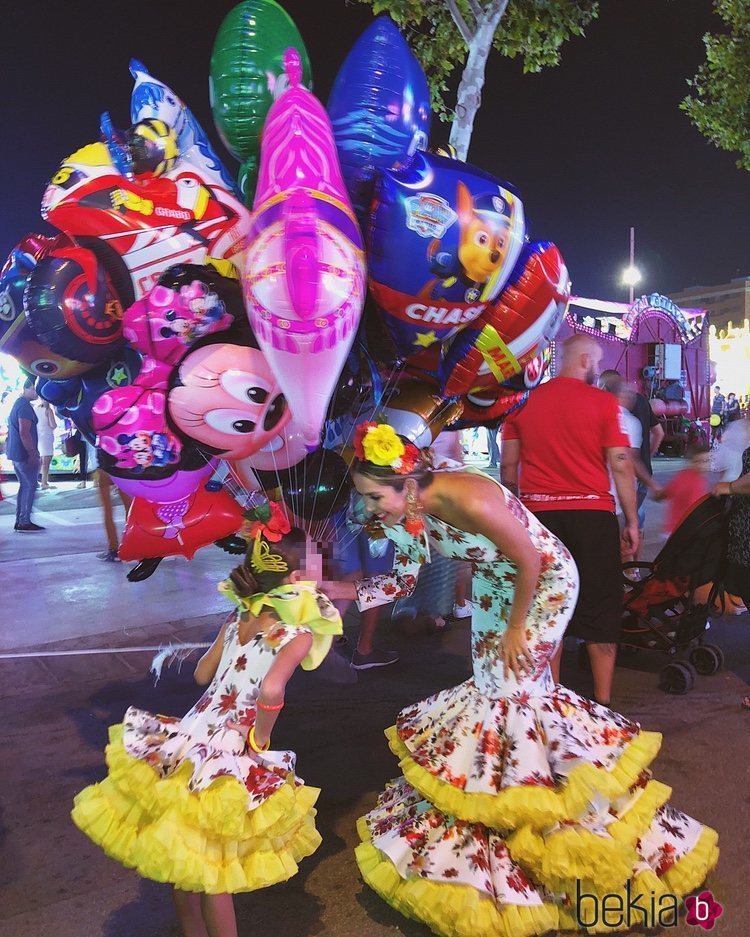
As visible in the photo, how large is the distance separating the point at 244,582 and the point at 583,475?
213 cm

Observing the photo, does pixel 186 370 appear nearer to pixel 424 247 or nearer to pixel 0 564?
pixel 424 247

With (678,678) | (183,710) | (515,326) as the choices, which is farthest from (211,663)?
(678,678)

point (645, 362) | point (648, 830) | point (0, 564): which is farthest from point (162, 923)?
point (645, 362)

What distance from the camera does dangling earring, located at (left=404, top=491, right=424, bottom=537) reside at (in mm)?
2266

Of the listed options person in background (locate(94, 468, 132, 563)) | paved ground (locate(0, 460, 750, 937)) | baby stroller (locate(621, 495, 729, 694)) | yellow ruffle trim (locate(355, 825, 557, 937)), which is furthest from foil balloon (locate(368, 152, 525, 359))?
person in background (locate(94, 468, 132, 563))

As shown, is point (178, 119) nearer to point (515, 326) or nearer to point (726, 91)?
point (515, 326)

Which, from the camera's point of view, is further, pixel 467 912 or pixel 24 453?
pixel 24 453

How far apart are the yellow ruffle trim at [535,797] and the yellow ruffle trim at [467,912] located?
0.20m

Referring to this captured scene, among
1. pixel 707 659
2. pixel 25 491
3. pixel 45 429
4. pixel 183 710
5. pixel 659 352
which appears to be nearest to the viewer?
pixel 183 710

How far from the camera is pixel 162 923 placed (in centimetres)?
239

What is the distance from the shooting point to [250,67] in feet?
9.30

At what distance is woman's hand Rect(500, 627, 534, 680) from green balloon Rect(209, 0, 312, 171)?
2.00m

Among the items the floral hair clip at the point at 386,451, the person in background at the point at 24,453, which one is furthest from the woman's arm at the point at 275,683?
the person in background at the point at 24,453

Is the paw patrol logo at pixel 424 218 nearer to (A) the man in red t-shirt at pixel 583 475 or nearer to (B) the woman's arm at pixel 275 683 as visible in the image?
(B) the woman's arm at pixel 275 683
